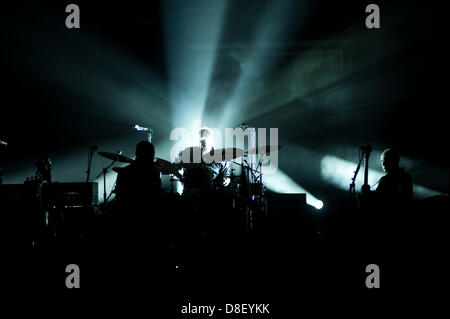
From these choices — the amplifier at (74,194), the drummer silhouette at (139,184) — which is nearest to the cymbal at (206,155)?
the drummer silhouette at (139,184)

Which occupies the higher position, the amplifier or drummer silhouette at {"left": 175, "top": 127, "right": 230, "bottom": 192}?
drummer silhouette at {"left": 175, "top": 127, "right": 230, "bottom": 192}

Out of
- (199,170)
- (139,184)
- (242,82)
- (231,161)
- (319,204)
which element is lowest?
(319,204)

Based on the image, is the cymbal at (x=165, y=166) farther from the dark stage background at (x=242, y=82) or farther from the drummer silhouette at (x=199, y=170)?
the dark stage background at (x=242, y=82)

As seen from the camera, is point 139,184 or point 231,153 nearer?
point 139,184

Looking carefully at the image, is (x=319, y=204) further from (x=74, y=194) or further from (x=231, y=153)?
(x=74, y=194)

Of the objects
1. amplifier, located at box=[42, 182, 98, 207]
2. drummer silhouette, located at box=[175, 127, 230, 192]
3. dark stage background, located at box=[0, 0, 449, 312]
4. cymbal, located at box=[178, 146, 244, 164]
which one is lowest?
amplifier, located at box=[42, 182, 98, 207]

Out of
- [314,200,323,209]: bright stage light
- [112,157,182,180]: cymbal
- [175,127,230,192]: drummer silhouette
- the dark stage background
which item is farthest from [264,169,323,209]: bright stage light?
[112,157,182,180]: cymbal

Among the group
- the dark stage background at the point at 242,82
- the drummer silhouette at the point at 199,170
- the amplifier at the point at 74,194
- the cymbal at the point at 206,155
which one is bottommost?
the amplifier at the point at 74,194

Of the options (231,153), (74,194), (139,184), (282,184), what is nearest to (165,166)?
(231,153)

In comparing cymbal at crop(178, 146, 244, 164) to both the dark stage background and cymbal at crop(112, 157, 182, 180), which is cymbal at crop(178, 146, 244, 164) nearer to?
cymbal at crop(112, 157, 182, 180)

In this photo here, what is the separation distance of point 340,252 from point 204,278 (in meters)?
1.92

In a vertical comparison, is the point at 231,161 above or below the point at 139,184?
above
